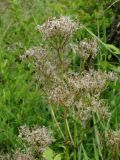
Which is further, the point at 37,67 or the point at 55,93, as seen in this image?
the point at 37,67

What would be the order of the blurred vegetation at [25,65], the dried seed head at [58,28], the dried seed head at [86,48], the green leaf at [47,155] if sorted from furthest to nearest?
1. the blurred vegetation at [25,65]
2. the dried seed head at [86,48]
3. the dried seed head at [58,28]
4. the green leaf at [47,155]

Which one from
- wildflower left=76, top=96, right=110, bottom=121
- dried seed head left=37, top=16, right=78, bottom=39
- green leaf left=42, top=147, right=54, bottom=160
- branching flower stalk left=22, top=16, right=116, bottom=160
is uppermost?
dried seed head left=37, top=16, right=78, bottom=39

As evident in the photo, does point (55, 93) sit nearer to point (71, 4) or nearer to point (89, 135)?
point (89, 135)

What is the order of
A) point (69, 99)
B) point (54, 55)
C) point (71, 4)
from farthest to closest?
point (71, 4) → point (54, 55) → point (69, 99)

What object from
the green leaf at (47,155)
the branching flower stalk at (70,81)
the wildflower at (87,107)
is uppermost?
the branching flower stalk at (70,81)

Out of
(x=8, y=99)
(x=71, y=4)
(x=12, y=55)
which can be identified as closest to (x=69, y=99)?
(x=8, y=99)

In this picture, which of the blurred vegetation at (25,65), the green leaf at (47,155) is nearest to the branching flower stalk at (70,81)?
the blurred vegetation at (25,65)

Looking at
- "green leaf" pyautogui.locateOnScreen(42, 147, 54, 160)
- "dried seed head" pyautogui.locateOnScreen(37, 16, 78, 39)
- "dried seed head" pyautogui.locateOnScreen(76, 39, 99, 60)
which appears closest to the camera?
"green leaf" pyautogui.locateOnScreen(42, 147, 54, 160)

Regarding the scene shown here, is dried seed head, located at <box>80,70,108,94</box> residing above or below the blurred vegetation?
above

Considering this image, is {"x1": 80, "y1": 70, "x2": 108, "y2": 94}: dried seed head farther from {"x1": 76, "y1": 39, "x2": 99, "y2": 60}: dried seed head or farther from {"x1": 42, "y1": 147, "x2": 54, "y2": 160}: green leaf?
{"x1": 42, "y1": 147, "x2": 54, "y2": 160}: green leaf

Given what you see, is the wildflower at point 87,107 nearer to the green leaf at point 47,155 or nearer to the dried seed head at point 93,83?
the dried seed head at point 93,83

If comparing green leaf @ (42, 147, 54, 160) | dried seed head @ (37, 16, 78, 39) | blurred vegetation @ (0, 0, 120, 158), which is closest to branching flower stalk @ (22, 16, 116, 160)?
dried seed head @ (37, 16, 78, 39)
